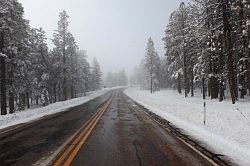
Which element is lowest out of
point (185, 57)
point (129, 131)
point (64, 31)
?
point (129, 131)

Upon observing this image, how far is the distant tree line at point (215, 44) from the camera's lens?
74.1 ft

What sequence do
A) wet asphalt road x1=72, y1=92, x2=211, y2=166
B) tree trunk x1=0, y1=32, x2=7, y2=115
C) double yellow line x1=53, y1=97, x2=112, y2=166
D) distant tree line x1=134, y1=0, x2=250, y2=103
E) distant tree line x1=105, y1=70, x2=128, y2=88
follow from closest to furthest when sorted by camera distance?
double yellow line x1=53, y1=97, x2=112, y2=166, wet asphalt road x1=72, y1=92, x2=211, y2=166, distant tree line x1=134, y1=0, x2=250, y2=103, tree trunk x1=0, y1=32, x2=7, y2=115, distant tree line x1=105, y1=70, x2=128, y2=88

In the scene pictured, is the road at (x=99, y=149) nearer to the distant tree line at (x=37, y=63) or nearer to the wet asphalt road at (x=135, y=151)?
the wet asphalt road at (x=135, y=151)

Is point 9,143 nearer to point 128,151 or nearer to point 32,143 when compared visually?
point 32,143

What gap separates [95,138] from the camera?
32.7 feet

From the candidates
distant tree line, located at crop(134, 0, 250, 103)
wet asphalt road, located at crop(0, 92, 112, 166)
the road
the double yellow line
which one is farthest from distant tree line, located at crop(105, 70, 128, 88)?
the double yellow line

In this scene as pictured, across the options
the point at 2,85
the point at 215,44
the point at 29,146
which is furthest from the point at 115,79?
the point at 29,146

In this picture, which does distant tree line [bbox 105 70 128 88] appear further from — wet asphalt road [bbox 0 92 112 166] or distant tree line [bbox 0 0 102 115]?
wet asphalt road [bbox 0 92 112 166]

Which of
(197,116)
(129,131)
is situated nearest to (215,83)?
(197,116)

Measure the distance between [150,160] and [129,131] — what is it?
478 cm

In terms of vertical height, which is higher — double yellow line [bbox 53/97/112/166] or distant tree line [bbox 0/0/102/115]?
distant tree line [bbox 0/0/102/115]

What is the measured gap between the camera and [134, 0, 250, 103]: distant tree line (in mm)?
22578

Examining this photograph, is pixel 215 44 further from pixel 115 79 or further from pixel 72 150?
pixel 115 79

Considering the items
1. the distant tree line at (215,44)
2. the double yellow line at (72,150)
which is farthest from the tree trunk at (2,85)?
the distant tree line at (215,44)
